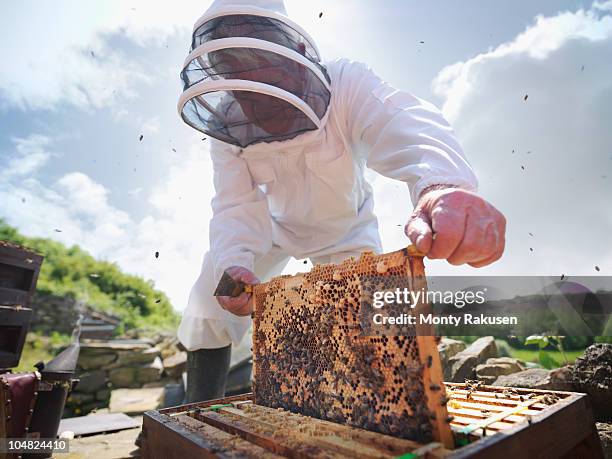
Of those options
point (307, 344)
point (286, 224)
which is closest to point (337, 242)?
point (286, 224)

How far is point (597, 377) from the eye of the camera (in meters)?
2.12

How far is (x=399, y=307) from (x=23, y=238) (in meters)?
22.3

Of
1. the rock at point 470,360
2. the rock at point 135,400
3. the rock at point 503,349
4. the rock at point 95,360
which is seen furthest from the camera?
the rock at point 95,360

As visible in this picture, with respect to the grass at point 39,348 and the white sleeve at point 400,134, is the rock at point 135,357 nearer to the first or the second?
the grass at point 39,348

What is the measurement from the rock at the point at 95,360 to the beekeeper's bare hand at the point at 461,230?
276 inches

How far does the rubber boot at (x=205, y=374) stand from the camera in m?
2.66

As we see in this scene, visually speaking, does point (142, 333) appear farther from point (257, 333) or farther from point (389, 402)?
point (389, 402)

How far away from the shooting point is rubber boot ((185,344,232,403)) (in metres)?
2.66

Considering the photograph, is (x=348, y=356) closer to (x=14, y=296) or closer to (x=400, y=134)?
(x=400, y=134)

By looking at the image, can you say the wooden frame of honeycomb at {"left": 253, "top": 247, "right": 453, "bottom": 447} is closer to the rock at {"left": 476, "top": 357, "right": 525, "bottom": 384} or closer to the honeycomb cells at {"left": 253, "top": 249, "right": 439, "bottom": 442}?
the honeycomb cells at {"left": 253, "top": 249, "right": 439, "bottom": 442}

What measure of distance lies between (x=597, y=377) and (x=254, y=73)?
2.69m

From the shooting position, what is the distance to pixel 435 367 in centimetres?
109

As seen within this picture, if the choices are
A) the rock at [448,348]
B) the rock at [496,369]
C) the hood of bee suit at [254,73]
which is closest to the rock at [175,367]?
the rock at [448,348]

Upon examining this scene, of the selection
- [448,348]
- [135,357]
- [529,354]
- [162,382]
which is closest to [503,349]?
[529,354]
